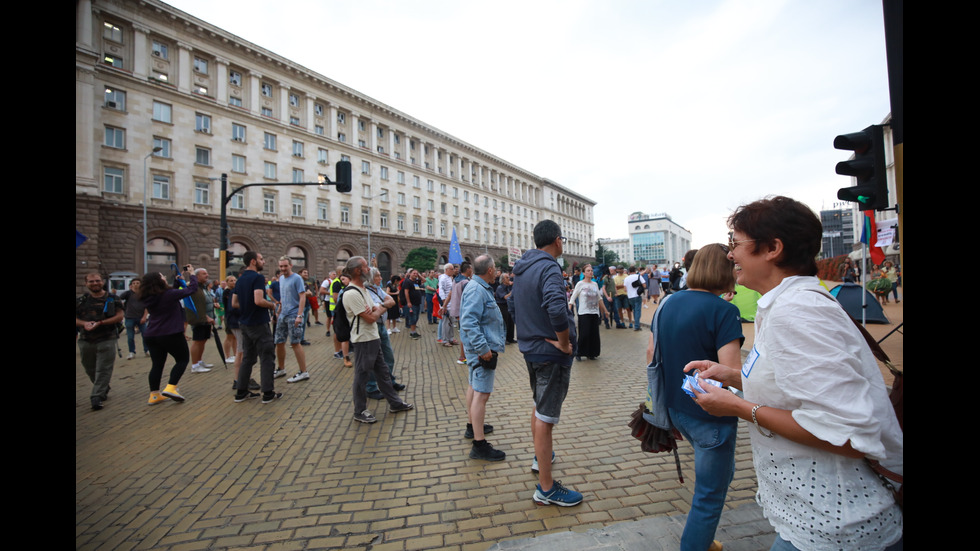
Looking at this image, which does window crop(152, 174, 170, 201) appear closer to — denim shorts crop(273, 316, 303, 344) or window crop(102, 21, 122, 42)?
window crop(102, 21, 122, 42)

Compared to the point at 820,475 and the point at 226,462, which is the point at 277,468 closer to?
the point at 226,462

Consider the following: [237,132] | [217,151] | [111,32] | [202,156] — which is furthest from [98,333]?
[111,32]

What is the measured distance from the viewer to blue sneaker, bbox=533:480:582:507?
3043 millimetres

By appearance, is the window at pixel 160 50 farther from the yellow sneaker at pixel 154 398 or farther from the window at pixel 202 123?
the yellow sneaker at pixel 154 398

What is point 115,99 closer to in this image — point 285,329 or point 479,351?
point 285,329

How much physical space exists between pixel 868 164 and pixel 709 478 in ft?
13.4

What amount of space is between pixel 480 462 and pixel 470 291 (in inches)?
63.0

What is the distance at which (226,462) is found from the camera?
13.1 ft

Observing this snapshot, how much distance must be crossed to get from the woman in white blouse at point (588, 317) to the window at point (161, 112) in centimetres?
3487

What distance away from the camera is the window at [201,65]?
107ft

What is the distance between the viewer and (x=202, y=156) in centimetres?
3203

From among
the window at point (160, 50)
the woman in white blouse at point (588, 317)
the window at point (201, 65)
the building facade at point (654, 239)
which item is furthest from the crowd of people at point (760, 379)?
the building facade at point (654, 239)

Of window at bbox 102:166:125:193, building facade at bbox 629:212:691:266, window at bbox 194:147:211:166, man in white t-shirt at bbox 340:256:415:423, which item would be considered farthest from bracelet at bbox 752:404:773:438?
building facade at bbox 629:212:691:266
